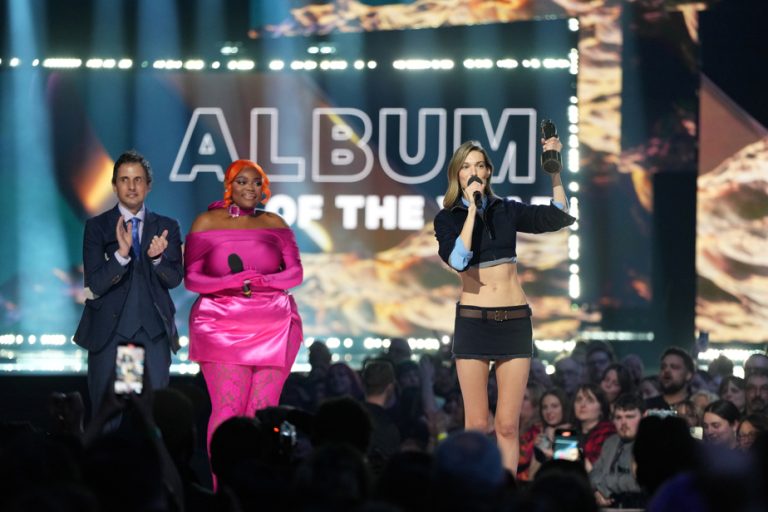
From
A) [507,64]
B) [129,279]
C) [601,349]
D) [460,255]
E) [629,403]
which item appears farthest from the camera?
[507,64]

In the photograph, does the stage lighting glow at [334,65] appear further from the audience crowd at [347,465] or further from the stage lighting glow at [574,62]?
the audience crowd at [347,465]

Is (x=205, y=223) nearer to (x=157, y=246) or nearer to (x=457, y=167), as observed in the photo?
(x=157, y=246)

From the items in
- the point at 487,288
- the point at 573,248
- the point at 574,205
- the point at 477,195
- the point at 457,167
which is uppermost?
the point at 457,167

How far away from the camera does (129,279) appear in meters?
5.05

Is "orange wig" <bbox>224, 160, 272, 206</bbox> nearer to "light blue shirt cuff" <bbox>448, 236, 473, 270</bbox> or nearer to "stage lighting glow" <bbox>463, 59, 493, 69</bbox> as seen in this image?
"light blue shirt cuff" <bbox>448, 236, 473, 270</bbox>

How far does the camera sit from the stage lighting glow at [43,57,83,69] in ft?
33.0

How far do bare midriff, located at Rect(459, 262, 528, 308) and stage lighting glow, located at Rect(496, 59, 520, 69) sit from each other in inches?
207

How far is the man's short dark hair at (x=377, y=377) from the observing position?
6.29 meters

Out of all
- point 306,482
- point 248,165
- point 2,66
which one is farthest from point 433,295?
point 306,482

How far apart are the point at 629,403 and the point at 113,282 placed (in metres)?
2.38

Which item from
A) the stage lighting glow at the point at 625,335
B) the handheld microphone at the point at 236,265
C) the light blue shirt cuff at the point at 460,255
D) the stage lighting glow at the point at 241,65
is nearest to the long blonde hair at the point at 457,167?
the light blue shirt cuff at the point at 460,255

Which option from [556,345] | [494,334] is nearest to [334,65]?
[556,345]

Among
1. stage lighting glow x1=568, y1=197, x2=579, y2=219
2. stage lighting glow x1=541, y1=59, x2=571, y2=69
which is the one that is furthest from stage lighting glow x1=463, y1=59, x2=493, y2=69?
stage lighting glow x1=568, y1=197, x2=579, y2=219

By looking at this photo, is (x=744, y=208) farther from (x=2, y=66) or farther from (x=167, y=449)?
(x=167, y=449)
